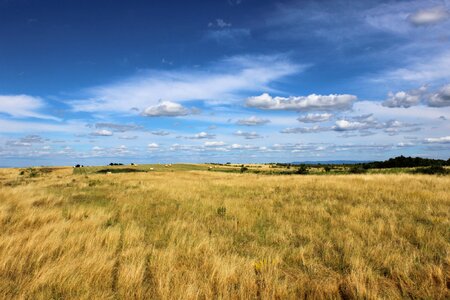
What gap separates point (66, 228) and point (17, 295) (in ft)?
14.5

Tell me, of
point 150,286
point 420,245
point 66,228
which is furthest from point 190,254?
point 420,245

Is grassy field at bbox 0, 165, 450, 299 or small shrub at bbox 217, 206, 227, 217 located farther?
small shrub at bbox 217, 206, 227, 217

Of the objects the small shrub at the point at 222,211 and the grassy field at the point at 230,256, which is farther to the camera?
the small shrub at the point at 222,211

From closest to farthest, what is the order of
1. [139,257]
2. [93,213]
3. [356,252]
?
[139,257]
[356,252]
[93,213]

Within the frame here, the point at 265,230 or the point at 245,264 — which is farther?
the point at 265,230

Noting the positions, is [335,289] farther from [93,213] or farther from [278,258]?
[93,213]

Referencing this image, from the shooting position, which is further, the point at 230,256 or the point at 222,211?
the point at 222,211

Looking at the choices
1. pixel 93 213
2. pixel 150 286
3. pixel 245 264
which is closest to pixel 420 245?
pixel 245 264

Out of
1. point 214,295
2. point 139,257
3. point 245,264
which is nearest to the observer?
point 214,295

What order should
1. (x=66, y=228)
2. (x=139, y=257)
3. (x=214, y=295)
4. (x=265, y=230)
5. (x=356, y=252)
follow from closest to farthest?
(x=214, y=295) → (x=139, y=257) → (x=356, y=252) → (x=66, y=228) → (x=265, y=230)

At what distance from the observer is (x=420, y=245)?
306 inches

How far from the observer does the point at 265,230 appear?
9.56 m

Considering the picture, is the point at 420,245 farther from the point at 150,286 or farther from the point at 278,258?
the point at 150,286

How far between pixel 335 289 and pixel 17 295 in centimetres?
469
